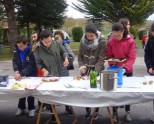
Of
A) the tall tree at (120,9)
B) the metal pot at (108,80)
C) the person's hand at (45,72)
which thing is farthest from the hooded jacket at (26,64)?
the tall tree at (120,9)

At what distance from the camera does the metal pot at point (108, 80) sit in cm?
343

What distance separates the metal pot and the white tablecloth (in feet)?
0.17

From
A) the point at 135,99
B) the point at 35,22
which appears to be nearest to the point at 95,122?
the point at 135,99

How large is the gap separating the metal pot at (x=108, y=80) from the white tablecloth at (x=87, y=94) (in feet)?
0.17

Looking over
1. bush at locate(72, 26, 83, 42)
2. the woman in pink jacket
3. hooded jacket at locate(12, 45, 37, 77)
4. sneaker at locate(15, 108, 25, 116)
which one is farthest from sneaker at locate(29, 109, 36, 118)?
bush at locate(72, 26, 83, 42)

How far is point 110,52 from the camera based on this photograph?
4.38 meters

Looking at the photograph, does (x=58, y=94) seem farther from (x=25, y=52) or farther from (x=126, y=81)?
(x=25, y=52)

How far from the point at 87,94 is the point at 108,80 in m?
0.31

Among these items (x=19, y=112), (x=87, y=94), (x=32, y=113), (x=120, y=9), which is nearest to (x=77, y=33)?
(x=120, y=9)

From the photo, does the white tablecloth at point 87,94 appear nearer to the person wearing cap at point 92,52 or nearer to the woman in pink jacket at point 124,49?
the woman in pink jacket at point 124,49

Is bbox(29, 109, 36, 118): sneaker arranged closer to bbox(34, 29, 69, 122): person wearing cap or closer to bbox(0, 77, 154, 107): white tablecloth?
bbox(34, 29, 69, 122): person wearing cap

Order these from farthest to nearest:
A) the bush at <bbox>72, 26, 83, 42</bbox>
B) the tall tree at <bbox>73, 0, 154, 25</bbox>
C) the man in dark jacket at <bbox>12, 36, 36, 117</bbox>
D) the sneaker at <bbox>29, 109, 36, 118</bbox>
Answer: the bush at <bbox>72, 26, 83, 42</bbox>, the tall tree at <bbox>73, 0, 154, 25</bbox>, the sneaker at <bbox>29, 109, 36, 118</bbox>, the man in dark jacket at <bbox>12, 36, 36, 117</bbox>

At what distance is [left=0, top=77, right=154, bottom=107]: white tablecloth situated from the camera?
139 inches

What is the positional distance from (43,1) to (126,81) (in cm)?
1874
